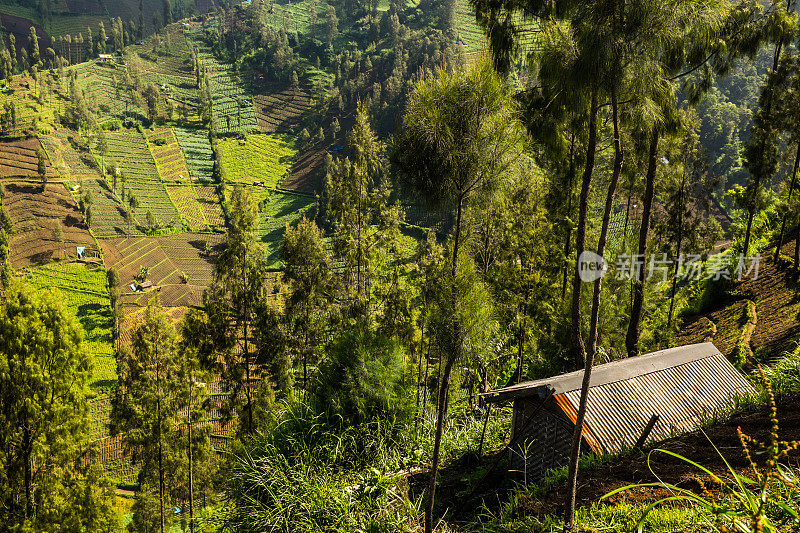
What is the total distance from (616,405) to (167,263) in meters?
91.1

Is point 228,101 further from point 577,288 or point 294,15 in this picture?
point 577,288

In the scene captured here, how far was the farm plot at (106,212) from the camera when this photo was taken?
95000mm

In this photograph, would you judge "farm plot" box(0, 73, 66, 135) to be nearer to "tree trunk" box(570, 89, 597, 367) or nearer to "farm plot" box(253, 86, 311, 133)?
"farm plot" box(253, 86, 311, 133)

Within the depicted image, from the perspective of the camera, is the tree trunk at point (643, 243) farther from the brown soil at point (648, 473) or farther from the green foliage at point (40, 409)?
the green foliage at point (40, 409)

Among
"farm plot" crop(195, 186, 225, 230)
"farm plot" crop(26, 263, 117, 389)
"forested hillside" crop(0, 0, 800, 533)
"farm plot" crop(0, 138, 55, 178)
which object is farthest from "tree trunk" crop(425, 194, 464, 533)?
"farm plot" crop(0, 138, 55, 178)

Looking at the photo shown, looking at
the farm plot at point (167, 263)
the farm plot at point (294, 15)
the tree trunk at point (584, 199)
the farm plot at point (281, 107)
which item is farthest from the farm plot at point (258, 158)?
the tree trunk at point (584, 199)

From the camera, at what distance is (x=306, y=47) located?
162 m

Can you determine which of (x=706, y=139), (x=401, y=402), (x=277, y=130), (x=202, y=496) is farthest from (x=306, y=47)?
(x=401, y=402)

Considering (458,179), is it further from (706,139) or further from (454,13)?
(454,13)

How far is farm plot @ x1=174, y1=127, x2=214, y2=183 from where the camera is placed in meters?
115

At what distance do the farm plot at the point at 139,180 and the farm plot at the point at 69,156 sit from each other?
14.9ft

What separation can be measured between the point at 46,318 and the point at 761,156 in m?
23.7

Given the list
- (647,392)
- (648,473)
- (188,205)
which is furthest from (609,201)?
(188,205)

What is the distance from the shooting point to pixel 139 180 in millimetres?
109312
